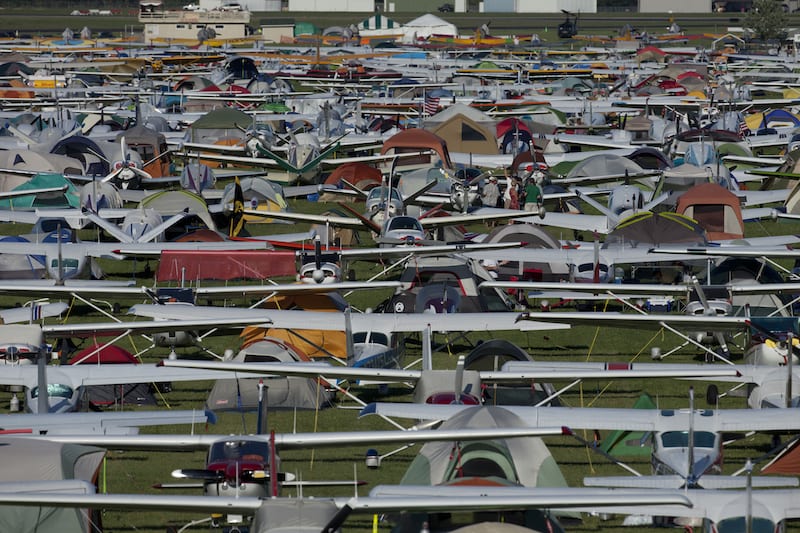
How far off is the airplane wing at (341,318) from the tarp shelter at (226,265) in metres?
4.70

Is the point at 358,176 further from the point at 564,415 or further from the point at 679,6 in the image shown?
the point at 679,6

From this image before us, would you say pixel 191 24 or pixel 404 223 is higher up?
pixel 191 24

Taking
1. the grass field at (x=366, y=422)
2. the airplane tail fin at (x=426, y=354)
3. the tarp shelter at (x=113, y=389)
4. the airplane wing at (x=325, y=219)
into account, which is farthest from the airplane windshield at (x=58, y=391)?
the airplane wing at (x=325, y=219)

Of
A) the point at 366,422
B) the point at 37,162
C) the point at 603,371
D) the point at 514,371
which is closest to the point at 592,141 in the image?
the point at 37,162

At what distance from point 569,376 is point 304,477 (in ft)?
14.9

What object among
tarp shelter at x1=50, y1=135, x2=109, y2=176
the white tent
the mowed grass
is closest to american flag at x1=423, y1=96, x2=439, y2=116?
tarp shelter at x1=50, y1=135, x2=109, y2=176

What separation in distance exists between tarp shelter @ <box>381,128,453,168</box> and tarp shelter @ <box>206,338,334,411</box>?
28213mm

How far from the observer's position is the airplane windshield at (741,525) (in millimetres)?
17016

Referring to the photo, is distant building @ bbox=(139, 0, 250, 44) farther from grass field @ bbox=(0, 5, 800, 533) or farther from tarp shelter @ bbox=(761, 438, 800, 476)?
tarp shelter @ bbox=(761, 438, 800, 476)

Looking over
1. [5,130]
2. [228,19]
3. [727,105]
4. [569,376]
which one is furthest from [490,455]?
[228,19]

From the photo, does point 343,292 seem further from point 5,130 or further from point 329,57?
point 329,57

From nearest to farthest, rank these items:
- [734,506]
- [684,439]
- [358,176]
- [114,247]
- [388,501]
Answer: [388,501] → [734,506] → [684,439] → [114,247] → [358,176]

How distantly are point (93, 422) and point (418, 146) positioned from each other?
36.9 meters

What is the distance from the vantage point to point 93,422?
2072cm
